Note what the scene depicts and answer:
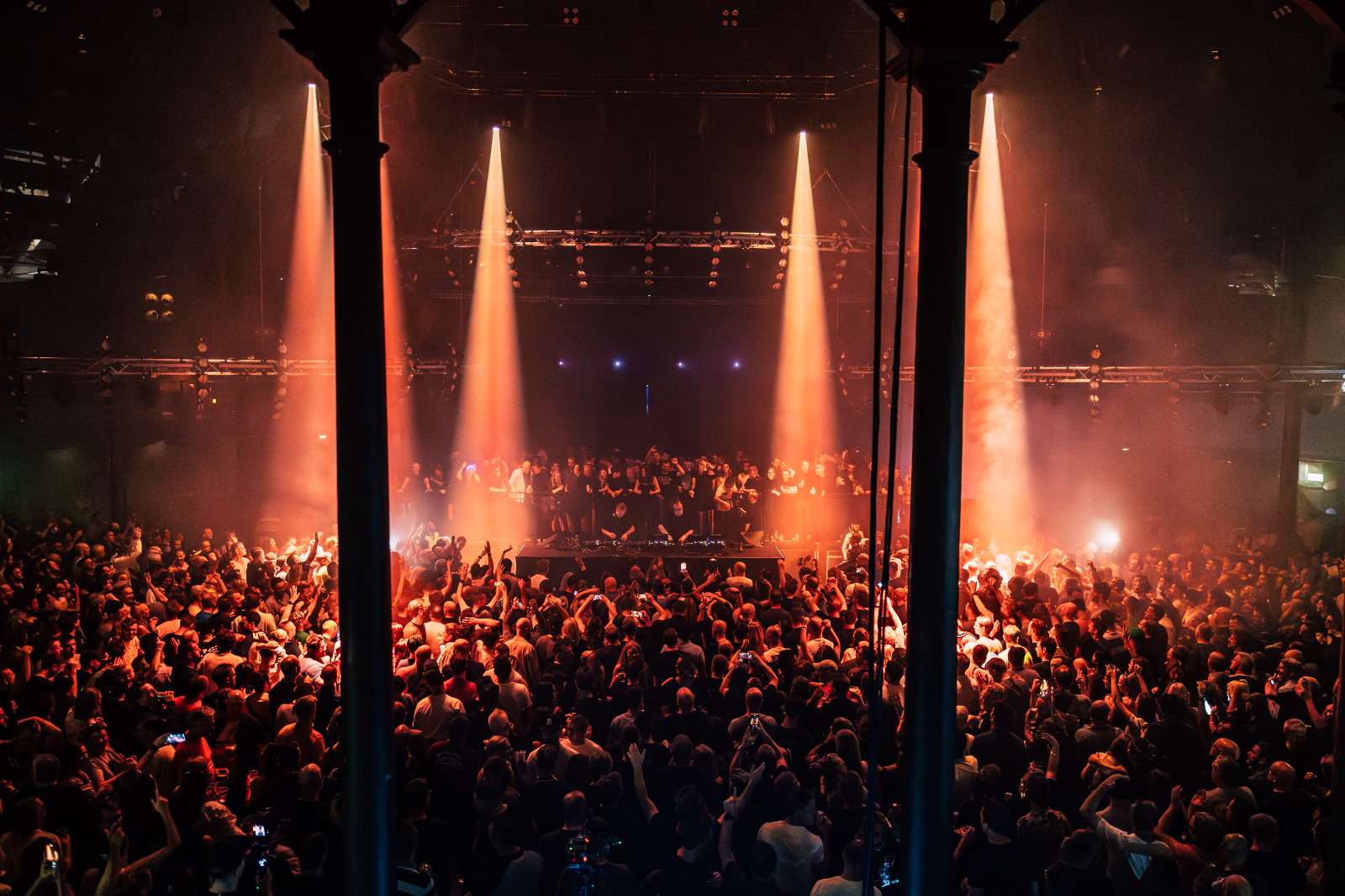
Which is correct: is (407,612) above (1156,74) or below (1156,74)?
below

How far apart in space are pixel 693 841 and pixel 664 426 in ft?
59.5

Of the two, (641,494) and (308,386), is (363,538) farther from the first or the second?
(308,386)

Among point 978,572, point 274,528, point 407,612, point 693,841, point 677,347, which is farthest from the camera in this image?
point 677,347

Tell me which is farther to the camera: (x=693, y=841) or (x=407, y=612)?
(x=407, y=612)

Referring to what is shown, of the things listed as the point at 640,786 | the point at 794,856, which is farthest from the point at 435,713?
the point at 794,856

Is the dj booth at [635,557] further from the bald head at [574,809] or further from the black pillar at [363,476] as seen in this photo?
the black pillar at [363,476]

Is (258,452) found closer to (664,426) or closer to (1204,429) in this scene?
(664,426)

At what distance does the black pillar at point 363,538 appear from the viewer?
3.29 metres

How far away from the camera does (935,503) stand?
3.31 meters

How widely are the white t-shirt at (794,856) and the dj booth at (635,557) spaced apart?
354 inches

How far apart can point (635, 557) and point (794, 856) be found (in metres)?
9.40

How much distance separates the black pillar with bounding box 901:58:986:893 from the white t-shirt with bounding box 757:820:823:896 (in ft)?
3.11

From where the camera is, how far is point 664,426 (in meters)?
22.3

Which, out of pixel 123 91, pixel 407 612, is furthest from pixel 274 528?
pixel 407 612
